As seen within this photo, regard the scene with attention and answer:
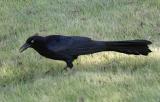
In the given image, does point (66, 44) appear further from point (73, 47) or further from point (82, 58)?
point (82, 58)

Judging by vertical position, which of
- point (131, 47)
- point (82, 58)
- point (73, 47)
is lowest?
point (82, 58)

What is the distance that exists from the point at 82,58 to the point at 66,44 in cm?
66

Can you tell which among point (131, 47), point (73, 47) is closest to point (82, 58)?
point (73, 47)

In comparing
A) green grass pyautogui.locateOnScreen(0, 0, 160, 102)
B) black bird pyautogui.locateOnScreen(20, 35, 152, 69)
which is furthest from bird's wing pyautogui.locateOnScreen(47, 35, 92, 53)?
green grass pyautogui.locateOnScreen(0, 0, 160, 102)

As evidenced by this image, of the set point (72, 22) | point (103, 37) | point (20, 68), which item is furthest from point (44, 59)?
point (72, 22)

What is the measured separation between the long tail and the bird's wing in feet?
1.05

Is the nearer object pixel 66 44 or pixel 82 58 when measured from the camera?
pixel 66 44

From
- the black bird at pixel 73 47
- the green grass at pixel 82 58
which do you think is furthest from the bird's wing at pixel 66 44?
the green grass at pixel 82 58

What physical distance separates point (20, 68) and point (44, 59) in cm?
44

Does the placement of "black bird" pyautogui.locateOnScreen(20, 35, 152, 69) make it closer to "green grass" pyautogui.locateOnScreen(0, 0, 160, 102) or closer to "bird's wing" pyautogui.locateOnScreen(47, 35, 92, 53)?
"bird's wing" pyautogui.locateOnScreen(47, 35, 92, 53)

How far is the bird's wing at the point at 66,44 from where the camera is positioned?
7293 millimetres

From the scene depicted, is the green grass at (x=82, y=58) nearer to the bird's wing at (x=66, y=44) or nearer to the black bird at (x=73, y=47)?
the black bird at (x=73, y=47)

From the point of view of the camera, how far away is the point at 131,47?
737 centimetres

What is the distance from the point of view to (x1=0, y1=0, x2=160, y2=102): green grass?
20.8ft
